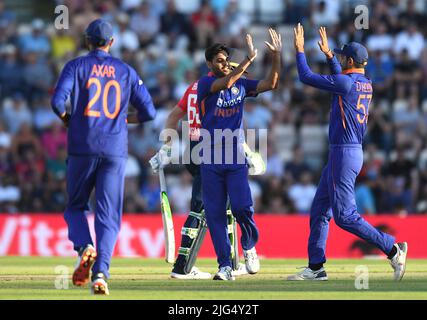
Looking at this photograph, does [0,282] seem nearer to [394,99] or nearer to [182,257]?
[182,257]

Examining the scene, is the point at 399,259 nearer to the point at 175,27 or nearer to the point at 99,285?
the point at 99,285

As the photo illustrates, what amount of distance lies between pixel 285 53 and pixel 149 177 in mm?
4054

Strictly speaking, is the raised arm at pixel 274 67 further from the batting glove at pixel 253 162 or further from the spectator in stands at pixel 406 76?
the spectator in stands at pixel 406 76

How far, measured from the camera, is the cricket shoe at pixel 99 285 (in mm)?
9977

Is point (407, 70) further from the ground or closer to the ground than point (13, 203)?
further from the ground

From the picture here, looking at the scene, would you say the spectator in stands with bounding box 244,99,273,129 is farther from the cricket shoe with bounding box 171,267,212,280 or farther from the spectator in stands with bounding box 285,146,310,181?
the cricket shoe with bounding box 171,267,212,280

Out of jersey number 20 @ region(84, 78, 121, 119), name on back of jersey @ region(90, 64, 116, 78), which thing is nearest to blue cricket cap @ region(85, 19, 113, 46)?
name on back of jersey @ region(90, 64, 116, 78)

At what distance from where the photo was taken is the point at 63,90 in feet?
33.0

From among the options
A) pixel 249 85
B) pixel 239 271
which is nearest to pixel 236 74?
pixel 249 85

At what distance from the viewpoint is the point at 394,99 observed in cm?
2161

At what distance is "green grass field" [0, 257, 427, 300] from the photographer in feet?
33.4

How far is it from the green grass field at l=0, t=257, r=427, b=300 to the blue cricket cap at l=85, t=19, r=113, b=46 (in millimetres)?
2156

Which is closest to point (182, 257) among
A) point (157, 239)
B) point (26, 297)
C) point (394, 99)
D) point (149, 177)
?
point (26, 297)
